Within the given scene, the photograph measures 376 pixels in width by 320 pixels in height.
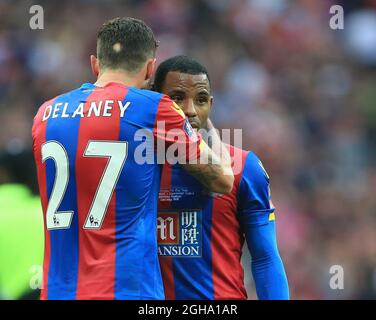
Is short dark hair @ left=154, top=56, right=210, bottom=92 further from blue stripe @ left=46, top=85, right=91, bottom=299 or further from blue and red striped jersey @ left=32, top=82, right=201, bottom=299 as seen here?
blue stripe @ left=46, top=85, right=91, bottom=299

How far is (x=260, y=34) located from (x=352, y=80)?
122 centimetres

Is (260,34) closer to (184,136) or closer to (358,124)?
(358,124)

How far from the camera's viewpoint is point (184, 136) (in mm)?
4004

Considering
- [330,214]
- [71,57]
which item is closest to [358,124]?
[330,214]

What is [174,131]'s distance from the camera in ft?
13.1

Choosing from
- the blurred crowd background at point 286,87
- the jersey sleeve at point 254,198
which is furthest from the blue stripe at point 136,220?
the blurred crowd background at point 286,87

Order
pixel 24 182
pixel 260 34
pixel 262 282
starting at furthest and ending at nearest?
pixel 260 34 → pixel 24 182 → pixel 262 282

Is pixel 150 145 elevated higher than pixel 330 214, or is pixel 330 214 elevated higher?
pixel 150 145

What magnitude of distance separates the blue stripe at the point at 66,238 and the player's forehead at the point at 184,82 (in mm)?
631

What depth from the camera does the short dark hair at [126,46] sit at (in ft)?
13.4

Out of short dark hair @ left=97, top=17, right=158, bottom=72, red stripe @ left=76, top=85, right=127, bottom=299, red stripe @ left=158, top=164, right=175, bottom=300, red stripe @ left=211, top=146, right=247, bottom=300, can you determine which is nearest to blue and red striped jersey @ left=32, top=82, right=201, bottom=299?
red stripe @ left=76, top=85, right=127, bottom=299

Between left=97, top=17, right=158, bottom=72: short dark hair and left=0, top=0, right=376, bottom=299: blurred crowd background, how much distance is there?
15.1 feet

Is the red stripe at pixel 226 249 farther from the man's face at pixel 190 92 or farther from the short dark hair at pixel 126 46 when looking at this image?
the short dark hair at pixel 126 46

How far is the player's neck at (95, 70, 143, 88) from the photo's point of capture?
4.10 m
